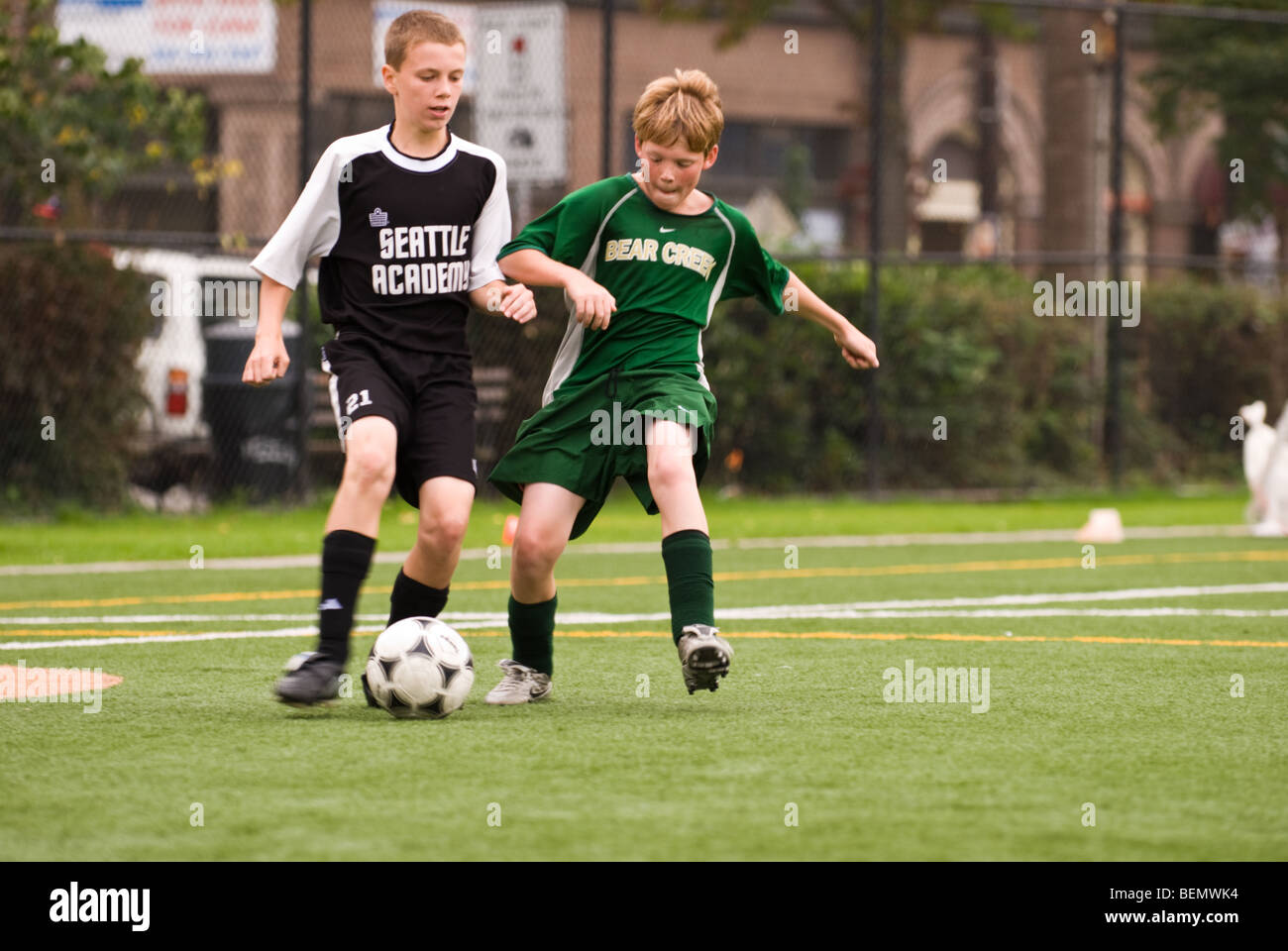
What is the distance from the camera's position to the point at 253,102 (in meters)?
20.6

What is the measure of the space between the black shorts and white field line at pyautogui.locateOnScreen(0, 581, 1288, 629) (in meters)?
2.38

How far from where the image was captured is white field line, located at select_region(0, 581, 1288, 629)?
829 cm

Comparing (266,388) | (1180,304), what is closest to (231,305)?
(266,388)

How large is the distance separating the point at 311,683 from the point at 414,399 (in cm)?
87

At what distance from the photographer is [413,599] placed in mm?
5984

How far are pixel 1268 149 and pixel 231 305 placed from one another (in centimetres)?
1125

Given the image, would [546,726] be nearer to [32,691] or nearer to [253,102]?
[32,691]

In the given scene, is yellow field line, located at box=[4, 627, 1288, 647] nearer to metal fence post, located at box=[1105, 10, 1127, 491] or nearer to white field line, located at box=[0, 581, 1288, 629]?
white field line, located at box=[0, 581, 1288, 629]

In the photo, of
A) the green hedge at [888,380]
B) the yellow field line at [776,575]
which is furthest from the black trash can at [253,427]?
the yellow field line at [776,575]

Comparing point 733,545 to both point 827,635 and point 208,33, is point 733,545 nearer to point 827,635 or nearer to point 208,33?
point 827,635

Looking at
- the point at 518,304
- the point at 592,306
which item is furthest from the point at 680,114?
the point at 518,304

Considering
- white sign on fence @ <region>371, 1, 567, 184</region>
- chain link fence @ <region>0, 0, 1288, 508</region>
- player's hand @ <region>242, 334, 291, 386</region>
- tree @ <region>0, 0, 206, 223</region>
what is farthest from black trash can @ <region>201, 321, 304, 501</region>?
player's hand @ <region>242, 334, 291, 386</region>

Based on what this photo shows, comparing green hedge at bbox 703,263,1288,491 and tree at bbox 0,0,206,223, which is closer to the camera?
tree at bbox 0,0,206,223
